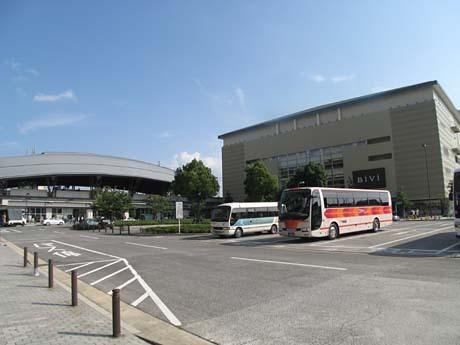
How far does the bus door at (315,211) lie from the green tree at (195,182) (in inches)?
1342

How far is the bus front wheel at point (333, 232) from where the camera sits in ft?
69.7

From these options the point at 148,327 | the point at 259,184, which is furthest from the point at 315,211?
the point at 259,184

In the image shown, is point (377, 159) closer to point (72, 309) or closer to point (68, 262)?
point (68, 262)

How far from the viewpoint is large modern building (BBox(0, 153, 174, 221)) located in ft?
249

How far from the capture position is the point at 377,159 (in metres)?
72.0

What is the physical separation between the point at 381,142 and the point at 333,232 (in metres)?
56.7

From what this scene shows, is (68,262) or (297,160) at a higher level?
(297,160)

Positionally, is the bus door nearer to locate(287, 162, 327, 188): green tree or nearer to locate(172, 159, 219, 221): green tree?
locate(172, 159, 219, 221): green tree

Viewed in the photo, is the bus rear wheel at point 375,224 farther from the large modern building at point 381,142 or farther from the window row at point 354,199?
the large modern building at point 381,142

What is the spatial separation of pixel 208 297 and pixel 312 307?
239 cm

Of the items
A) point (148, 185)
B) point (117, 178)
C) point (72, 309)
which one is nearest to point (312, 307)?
point (72, 309)

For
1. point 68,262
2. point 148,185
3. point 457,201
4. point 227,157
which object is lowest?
point 68,262

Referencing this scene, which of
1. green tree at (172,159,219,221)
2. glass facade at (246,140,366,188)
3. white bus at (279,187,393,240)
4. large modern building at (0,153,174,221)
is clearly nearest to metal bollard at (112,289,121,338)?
white bus at (279,187,393,240)

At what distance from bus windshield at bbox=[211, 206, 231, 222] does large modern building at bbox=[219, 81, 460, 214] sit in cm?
5119
